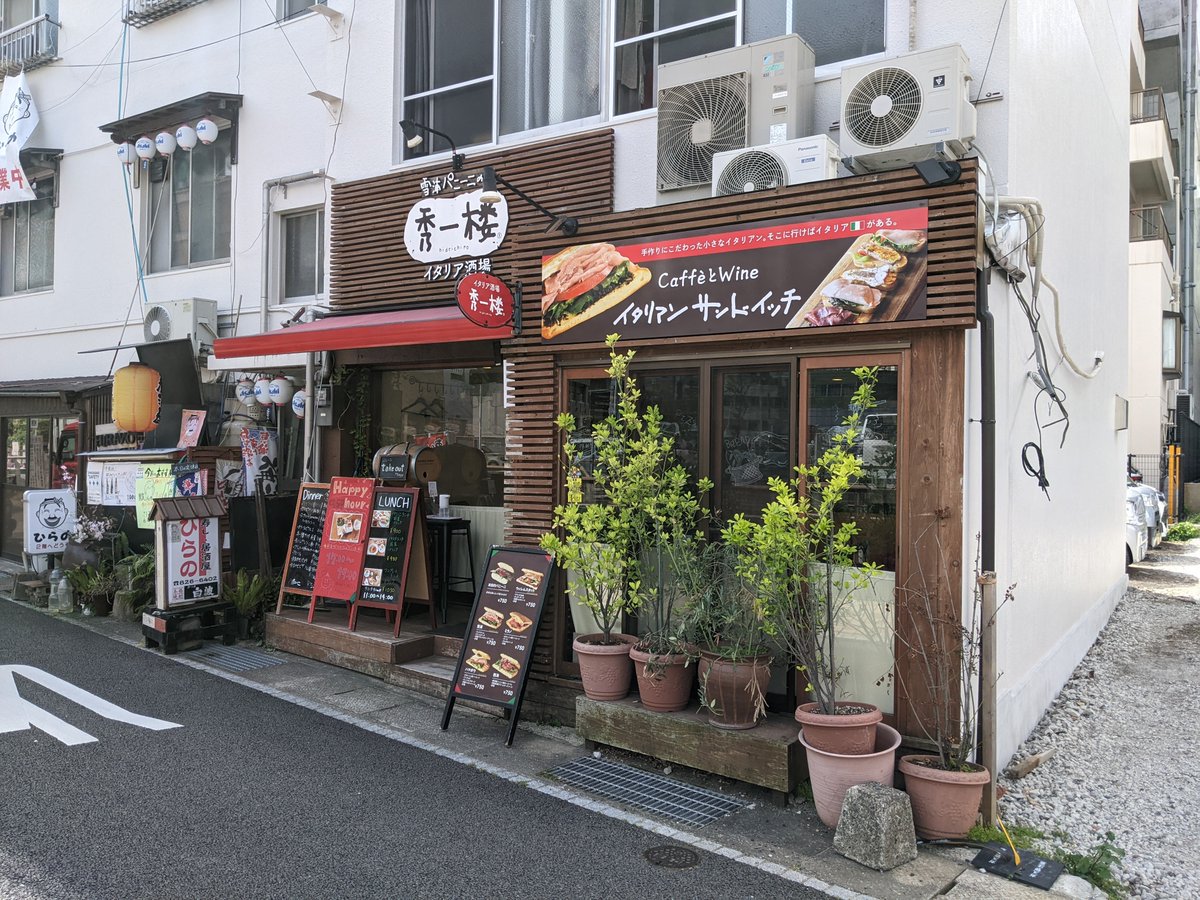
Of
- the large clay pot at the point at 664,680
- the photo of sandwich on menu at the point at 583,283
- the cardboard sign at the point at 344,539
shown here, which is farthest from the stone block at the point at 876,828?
the cardboard sign at the point at 344,539

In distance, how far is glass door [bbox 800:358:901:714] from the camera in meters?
5.42

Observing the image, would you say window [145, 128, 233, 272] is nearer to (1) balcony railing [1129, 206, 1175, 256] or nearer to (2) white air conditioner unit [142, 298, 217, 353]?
(2) white air conditioner unit [142, 298, 217, 353]

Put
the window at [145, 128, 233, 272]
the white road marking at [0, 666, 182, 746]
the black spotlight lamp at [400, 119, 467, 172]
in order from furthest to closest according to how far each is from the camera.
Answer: the window at [145, 128, 233, 272] < the black spotlight lamp at [400, 119, 467, 172] < the white road marking at [0, 666, 182, 746]

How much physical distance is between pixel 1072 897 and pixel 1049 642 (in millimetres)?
3249

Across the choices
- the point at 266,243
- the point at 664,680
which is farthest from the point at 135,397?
the point at 664,680

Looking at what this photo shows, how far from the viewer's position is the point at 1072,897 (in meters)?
4.24

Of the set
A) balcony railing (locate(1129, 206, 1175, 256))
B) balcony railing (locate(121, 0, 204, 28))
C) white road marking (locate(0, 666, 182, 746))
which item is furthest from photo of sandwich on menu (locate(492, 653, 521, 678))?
balcony railing (locate(1129, 206, 1175, 256))

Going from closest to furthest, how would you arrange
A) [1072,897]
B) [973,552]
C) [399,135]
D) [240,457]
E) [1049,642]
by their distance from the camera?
1. [1072,897]
2. [973,552]
3. [1049,642]
4. [399,135]
5. [240,457]

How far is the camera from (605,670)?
598cm

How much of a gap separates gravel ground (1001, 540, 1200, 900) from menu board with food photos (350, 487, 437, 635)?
17.0 ft

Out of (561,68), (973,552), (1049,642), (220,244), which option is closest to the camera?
(973,552)

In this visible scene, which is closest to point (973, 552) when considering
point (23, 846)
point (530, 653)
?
point (530, 653)

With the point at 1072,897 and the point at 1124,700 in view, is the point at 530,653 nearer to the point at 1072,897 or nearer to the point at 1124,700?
the point at 1072,897

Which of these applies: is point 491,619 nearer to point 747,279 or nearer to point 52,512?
point 747,279
